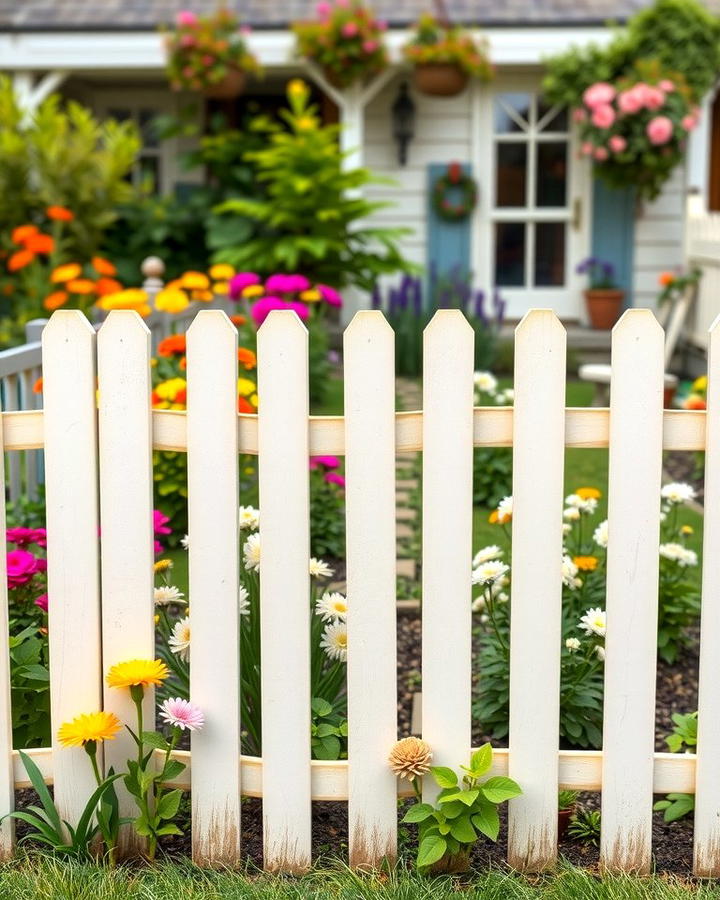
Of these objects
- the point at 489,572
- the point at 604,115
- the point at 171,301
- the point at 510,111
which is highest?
the point at 510,111

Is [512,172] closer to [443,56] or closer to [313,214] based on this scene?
[443,56]

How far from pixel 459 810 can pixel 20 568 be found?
3.39 feet

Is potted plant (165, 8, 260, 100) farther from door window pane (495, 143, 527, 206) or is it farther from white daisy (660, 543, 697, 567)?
white daisy (660, 543, 697, 567)

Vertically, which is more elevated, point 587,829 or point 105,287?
point 105,287

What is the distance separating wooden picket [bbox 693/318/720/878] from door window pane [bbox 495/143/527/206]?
28.5 ft

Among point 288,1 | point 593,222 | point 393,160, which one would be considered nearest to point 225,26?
point 288,1

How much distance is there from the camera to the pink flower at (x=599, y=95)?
30.5ft

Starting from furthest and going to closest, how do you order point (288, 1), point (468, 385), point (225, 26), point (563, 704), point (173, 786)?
point (288, 1) → point (225, 26) → point (563, 704) → point (173, 786) → point (468, 385)

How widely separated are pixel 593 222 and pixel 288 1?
10.4 feet

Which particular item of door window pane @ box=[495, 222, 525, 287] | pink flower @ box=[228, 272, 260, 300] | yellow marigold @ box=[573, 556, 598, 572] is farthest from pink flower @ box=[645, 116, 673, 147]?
yellow marigold @ box=[573, 556, 598, 572]

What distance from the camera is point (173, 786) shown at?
2.41 m

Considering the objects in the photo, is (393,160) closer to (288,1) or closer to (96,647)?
(288,1)

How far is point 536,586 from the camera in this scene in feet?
7.45

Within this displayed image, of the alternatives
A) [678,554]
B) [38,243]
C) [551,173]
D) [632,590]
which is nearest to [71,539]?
[632,590]
